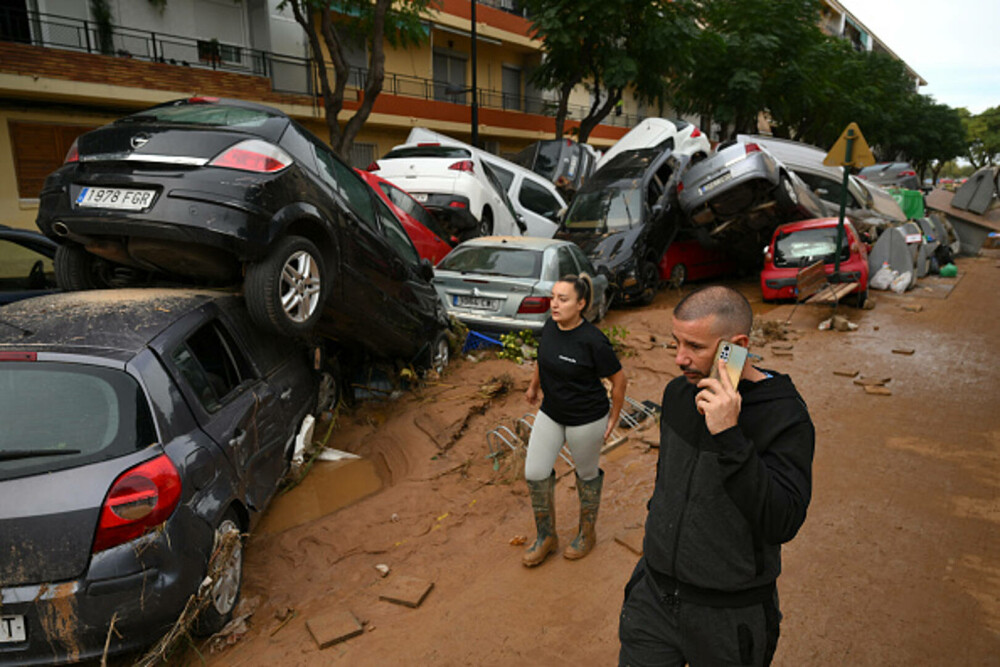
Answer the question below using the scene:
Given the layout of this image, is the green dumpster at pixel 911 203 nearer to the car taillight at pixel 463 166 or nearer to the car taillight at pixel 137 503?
the car taillight at pixel 463 166

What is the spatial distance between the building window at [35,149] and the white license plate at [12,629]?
13977mm

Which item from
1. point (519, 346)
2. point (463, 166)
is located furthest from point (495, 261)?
point (463, 166)

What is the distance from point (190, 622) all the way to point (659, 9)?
20.3 metres

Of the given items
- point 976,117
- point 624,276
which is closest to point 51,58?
point 624,276

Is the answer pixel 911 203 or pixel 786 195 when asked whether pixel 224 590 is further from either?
pixel 911 203

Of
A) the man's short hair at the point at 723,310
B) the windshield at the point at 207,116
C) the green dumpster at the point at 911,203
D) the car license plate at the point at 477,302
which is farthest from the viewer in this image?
the green dumpster at the point at 911,203

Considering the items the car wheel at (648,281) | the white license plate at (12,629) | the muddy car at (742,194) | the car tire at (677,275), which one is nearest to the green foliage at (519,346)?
the car wheel at (648,281)

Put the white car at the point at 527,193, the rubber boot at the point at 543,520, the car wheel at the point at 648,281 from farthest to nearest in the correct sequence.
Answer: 1. the white car at the point at 527,193
2. the car wheel at the point at 648,281
3. the rubber boot at the point at 543,520

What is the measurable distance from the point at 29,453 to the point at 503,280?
563 centimetres

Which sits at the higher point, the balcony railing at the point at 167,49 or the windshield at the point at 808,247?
the balcony railing at the point at 167,49

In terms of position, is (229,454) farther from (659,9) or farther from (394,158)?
(659,9)

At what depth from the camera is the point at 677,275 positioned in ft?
43.1

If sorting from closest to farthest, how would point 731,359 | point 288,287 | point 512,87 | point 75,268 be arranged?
point 731,359 < point 288,287 < point 75,268 < point 512,87

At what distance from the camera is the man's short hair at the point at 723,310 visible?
6.16 feet
